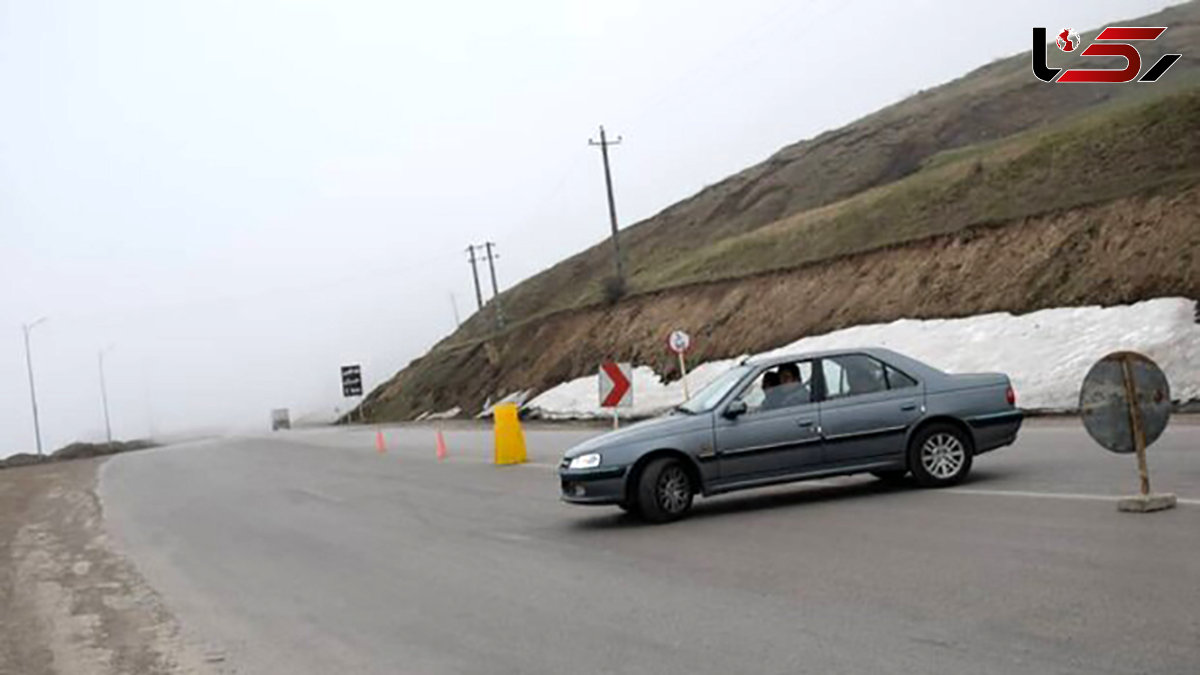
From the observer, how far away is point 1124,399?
10250 mm

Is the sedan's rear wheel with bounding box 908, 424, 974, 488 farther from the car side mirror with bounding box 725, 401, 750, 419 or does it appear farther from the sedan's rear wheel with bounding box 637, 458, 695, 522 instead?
the sedan's rear wheel with bounding box 637, 458, 695, 522

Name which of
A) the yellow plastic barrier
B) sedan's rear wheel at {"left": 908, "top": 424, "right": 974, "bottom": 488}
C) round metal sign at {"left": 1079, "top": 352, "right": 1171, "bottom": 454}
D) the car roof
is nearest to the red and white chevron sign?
the yellow plastic barrier

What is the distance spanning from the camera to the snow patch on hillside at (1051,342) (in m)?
23.5

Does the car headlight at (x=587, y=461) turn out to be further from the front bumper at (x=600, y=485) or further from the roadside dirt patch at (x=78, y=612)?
the roadside dirt patch at (x=78, y=612)

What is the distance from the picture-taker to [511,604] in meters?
9.54

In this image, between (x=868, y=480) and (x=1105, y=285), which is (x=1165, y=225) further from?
(x=868, y=480)

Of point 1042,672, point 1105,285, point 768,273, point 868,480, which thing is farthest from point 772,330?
point 1042,672

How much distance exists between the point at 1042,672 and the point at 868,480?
830cm

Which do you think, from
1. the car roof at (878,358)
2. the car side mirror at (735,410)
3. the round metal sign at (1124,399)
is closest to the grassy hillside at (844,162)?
the car roof at (878,358)

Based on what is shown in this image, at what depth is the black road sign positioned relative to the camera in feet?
Answer: 258

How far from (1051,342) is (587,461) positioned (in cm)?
1759

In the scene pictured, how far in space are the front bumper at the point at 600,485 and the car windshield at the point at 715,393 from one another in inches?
39.6

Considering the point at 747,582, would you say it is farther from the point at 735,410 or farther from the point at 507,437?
the point at 507,437

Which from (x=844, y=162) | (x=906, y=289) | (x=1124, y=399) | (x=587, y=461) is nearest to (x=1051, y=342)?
(x=906, y=289)
